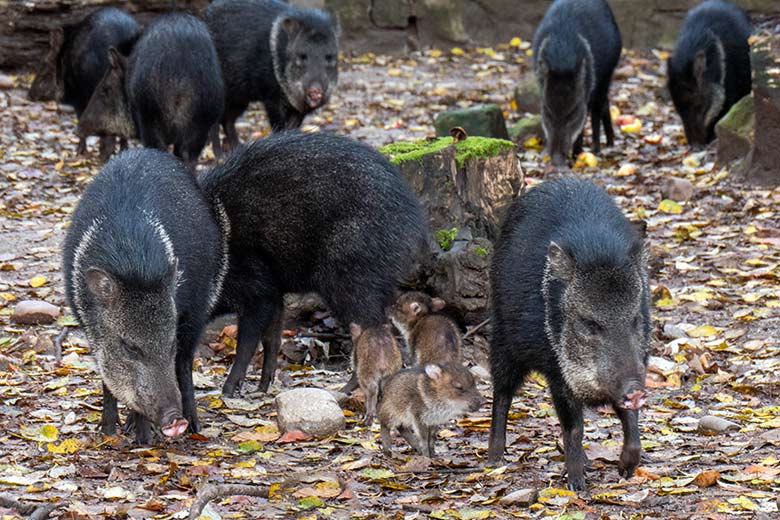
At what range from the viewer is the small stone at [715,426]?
4.86 metres

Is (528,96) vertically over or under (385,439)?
under

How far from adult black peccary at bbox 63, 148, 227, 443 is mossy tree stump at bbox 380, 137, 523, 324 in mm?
1423

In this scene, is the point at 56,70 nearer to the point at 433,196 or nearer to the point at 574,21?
the point at 574,21

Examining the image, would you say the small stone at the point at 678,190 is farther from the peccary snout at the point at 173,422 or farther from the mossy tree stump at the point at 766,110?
the peccary snout at the point at 173,422

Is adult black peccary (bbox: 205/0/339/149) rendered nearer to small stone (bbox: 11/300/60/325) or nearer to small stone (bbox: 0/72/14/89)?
small stone (bbox: 0/72/14/89)

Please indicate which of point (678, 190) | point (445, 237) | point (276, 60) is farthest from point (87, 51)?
point (445, 237)

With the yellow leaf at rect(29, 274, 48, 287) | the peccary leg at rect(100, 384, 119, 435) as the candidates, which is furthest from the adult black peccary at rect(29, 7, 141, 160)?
Result: the peccary leg at rect(100, 384, 119, 435)

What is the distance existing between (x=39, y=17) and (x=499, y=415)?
8.73 meters

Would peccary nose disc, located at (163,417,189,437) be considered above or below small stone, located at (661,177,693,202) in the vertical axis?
above

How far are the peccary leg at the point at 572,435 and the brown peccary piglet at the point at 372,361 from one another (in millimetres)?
1045

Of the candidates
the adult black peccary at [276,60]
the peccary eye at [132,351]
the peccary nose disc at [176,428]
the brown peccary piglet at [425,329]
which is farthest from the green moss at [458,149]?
the adult black peccary at [276,60]

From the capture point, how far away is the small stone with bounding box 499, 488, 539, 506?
13.6ft

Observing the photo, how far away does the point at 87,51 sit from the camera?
33.6 ft

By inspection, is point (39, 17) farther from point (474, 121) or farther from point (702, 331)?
point (702, 331)
